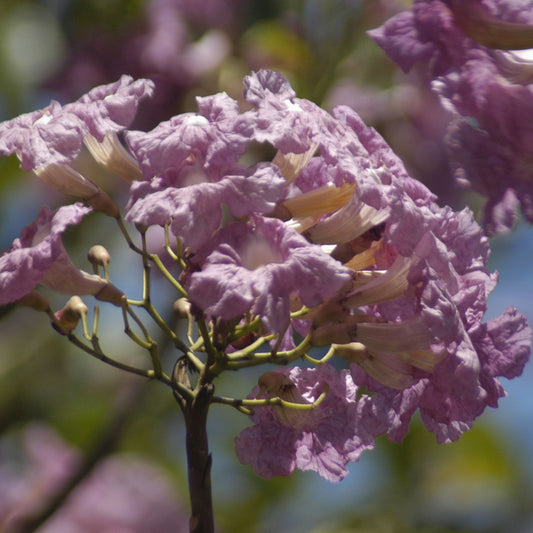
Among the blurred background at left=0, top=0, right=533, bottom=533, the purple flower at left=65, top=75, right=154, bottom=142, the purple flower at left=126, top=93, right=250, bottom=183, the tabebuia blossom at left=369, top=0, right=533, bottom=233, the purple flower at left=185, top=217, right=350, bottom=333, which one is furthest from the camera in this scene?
the blurred background at left=0, top=0, right=533, bottom=533

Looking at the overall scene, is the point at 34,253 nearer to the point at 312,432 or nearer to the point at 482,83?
the point at 312,432

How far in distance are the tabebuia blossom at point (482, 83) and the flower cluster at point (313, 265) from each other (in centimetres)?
12

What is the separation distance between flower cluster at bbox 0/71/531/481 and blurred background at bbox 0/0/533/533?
59.5 inches

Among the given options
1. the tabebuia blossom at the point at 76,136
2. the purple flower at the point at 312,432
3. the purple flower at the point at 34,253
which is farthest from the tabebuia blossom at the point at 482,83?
the purple flower at the point at 34,253

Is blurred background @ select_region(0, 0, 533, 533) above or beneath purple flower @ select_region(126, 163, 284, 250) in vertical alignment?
beneath

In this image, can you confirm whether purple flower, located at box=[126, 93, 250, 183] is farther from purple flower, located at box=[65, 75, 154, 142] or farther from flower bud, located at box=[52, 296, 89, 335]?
flower bud, located at box=[52, 296, 89, 335]

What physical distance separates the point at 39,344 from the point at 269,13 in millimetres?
1765

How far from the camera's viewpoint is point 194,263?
1.49 metres

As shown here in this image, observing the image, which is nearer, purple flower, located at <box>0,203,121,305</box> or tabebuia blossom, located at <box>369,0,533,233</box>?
purple flower, located at <box>0,203,121,305</box>

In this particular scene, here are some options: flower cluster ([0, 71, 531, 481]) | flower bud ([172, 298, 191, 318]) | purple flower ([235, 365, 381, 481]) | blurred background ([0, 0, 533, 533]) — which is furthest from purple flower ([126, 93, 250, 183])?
blurred background ([0, 0, 533, 533])

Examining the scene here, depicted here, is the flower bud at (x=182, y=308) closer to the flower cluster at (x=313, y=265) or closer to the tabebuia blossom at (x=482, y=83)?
the flower cluster at (x=313, y=265)

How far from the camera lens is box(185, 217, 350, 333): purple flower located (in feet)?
4.50

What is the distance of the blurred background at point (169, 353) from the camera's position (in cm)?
338

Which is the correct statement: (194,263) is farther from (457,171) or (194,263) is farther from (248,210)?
(457,171)
